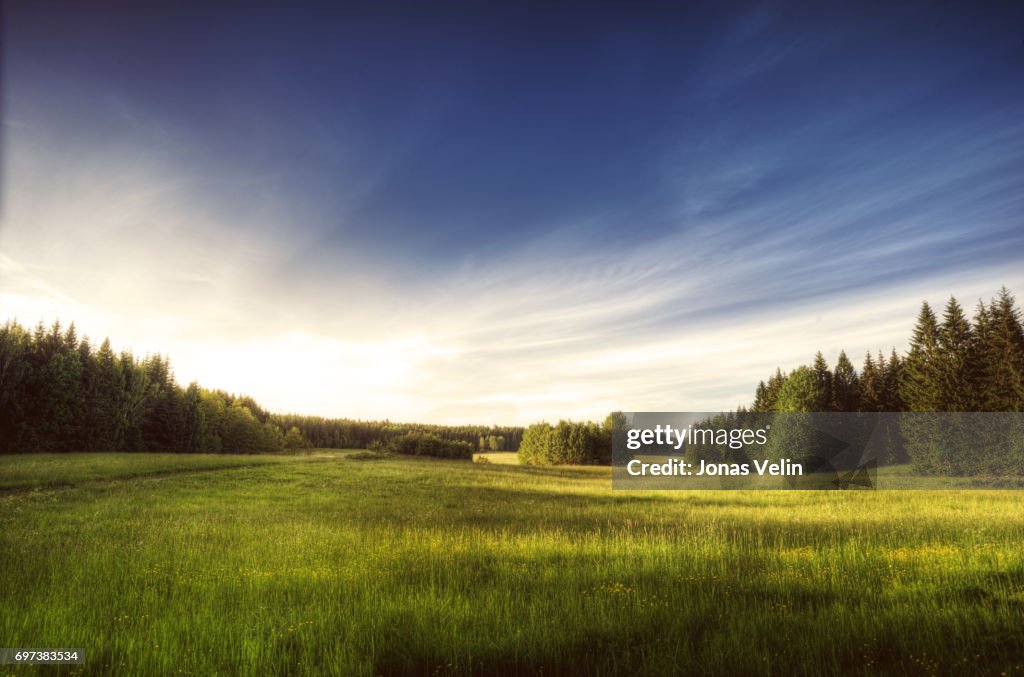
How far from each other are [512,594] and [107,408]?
74601mm

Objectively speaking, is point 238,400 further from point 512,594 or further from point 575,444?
point 512,594

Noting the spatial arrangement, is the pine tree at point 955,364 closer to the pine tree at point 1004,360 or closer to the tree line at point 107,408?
the pine tree at point 1004,360

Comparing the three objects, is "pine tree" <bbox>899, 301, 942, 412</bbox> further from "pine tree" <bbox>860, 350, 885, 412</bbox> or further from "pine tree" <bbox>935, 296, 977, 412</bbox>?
"pine tree" <bbox>860, 350, 885, 412</bbox>

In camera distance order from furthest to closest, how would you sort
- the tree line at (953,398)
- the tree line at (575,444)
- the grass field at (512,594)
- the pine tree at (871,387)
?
the tree line at (575,444), the pine tree at (871,387), the tree line at (953,398), the grass field at (512,594)

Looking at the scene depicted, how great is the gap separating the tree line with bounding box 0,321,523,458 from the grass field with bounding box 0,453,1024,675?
34.8 meters

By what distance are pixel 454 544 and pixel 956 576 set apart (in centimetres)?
1006

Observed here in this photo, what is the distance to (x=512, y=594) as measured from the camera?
7.66 m

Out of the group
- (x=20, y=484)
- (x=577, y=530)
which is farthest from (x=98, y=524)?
(x=20, y=484)

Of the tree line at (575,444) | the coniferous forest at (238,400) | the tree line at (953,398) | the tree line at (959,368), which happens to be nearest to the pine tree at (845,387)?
the coniferous forest at (238,400)

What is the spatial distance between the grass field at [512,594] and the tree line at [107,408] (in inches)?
1370

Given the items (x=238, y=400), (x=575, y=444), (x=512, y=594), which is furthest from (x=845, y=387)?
(x=238, y=400)

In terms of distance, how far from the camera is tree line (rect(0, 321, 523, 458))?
48.8m

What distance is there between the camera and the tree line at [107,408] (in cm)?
4875

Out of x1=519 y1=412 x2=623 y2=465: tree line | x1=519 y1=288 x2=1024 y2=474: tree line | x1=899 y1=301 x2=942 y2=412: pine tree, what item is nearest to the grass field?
x1=519 y1=288 x2=1024 y2=474: tree line
